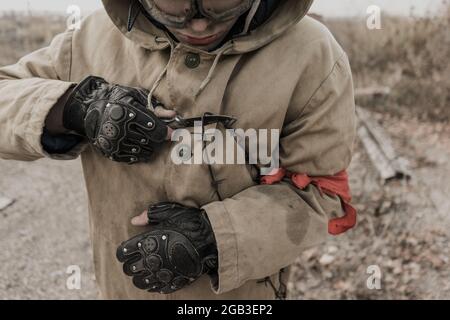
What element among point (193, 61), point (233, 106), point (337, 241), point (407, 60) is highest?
point (193, 61)

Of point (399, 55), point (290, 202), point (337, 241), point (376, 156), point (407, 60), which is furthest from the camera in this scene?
point (399, 55)

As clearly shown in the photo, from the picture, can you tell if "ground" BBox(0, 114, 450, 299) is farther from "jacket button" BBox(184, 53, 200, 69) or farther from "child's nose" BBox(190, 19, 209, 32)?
"child's nose" BBox(190, 19, 209, 32)

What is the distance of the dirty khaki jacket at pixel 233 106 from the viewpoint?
156cm

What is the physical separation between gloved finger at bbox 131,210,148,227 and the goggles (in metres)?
0.64

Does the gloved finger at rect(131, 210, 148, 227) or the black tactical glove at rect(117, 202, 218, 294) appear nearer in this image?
the black tactical glove at rect(117, 202, 218, 294)

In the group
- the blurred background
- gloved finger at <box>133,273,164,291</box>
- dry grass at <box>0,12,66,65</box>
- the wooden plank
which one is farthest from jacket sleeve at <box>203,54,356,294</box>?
dry grass at <box>0,12,66,65</box>

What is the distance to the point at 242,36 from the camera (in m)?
1.54

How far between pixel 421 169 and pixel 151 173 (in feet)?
Result: 12.5

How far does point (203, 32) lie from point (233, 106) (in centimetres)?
25

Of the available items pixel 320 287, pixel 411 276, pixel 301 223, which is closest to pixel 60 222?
pixel 320 287

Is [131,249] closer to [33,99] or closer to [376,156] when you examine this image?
[33,99]

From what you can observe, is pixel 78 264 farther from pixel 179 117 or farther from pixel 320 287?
pixel 179 117

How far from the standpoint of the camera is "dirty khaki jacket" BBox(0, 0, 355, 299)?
156 cm

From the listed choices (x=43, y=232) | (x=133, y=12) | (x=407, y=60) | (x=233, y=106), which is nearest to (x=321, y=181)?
(x=233, y=106)
